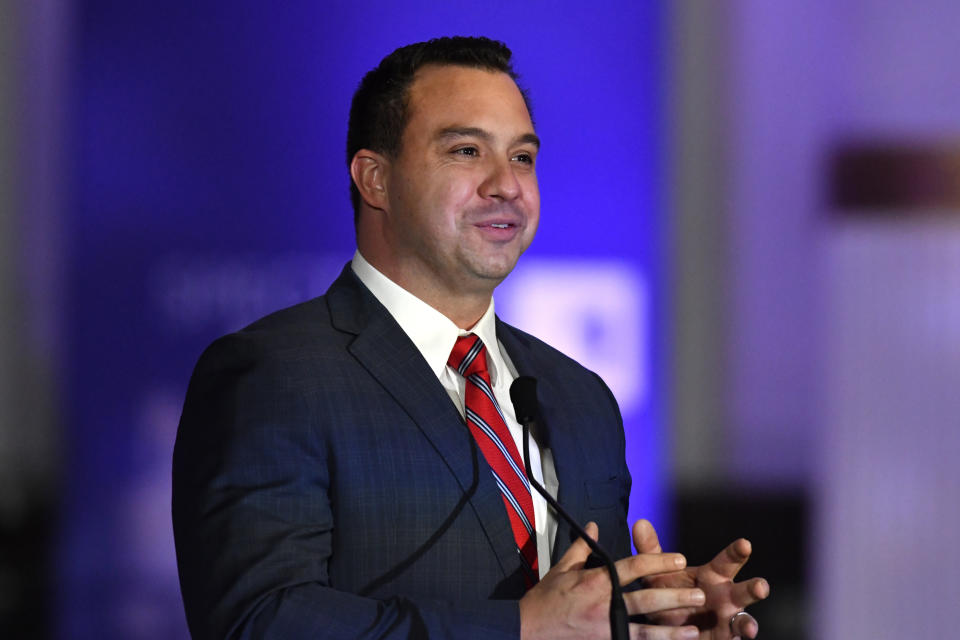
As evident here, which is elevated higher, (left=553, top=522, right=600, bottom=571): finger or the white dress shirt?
the white dress shirt

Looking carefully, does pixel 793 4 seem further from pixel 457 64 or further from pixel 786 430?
pixel 457 64

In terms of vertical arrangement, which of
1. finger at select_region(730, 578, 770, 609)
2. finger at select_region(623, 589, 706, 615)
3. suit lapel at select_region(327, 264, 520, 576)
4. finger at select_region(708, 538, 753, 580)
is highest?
suit lapel at select_region(327, 264, 520, 576)

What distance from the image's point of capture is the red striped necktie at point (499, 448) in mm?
1714

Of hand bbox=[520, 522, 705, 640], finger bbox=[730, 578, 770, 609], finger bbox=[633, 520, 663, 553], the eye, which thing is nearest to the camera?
hand bbox=[520, 522, 705, 640]

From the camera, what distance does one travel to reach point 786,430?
10.9 ft

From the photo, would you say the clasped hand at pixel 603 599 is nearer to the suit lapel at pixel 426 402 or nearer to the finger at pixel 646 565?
the finger at pixel 646 565

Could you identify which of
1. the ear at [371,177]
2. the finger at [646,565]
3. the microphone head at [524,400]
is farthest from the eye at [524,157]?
the finger at [646,565]

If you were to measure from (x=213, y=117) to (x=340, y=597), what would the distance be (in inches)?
67.4

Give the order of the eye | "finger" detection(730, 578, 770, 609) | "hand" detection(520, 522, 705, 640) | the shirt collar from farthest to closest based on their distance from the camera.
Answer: the eye → the shirt collar → "finger" detection(730, 578, 770, 609) → "hand" detection(520, 522, 705, 640)

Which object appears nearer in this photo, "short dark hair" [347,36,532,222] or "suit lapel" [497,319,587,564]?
"suit lapel" [497,319,587,564]

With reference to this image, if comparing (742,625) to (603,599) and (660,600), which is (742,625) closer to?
(660,600)

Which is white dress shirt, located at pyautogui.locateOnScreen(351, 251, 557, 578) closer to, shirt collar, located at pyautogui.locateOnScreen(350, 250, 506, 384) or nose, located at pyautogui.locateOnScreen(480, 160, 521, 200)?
Result: shirt collar, located at pyautogui.locateOnScreen(350, 250, 506, 384)

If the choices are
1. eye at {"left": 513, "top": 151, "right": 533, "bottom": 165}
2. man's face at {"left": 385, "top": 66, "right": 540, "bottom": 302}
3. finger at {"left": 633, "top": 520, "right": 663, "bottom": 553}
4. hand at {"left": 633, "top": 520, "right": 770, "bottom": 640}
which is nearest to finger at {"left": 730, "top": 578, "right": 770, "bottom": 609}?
hand at {"left": 633, "top": 520, "right": 770, "bottom": 640}

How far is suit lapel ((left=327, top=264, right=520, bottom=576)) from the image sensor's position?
165 cm
